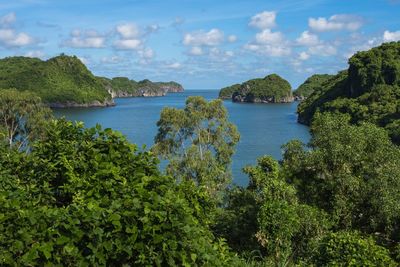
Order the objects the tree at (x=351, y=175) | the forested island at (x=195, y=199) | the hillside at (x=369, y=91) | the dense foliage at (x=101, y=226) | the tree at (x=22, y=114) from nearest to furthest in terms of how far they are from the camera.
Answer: the dense foliage at (x=101, y=226) → the forested island at (x=195, y=199) → the tree at (x=351, y=175) → the tree at (x=22, y=114) → the hillside at (x=369, y=91)

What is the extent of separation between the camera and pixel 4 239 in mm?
5309

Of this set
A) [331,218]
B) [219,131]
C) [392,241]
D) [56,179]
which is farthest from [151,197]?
[219,131]

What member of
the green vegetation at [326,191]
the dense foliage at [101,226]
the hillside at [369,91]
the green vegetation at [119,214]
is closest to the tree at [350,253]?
the green vegetation at [119,214]

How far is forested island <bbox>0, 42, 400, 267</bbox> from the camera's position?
18.0ft

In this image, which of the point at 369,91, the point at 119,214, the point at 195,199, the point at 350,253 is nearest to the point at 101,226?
the point at 119,214

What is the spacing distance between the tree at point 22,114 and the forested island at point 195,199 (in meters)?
19.8

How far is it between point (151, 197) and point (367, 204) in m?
15.5

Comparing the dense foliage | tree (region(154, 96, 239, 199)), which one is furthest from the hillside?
the dense foliage

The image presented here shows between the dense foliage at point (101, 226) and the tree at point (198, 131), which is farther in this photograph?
the tree at point (198, 131)

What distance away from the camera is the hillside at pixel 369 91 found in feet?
294

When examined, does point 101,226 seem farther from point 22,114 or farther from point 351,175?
point 22,114

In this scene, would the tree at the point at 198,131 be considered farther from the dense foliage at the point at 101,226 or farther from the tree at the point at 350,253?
the dense foliage at the point at 101,226

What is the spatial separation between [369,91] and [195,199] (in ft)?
360

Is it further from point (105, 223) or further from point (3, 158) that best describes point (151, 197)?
point (3, 158)
